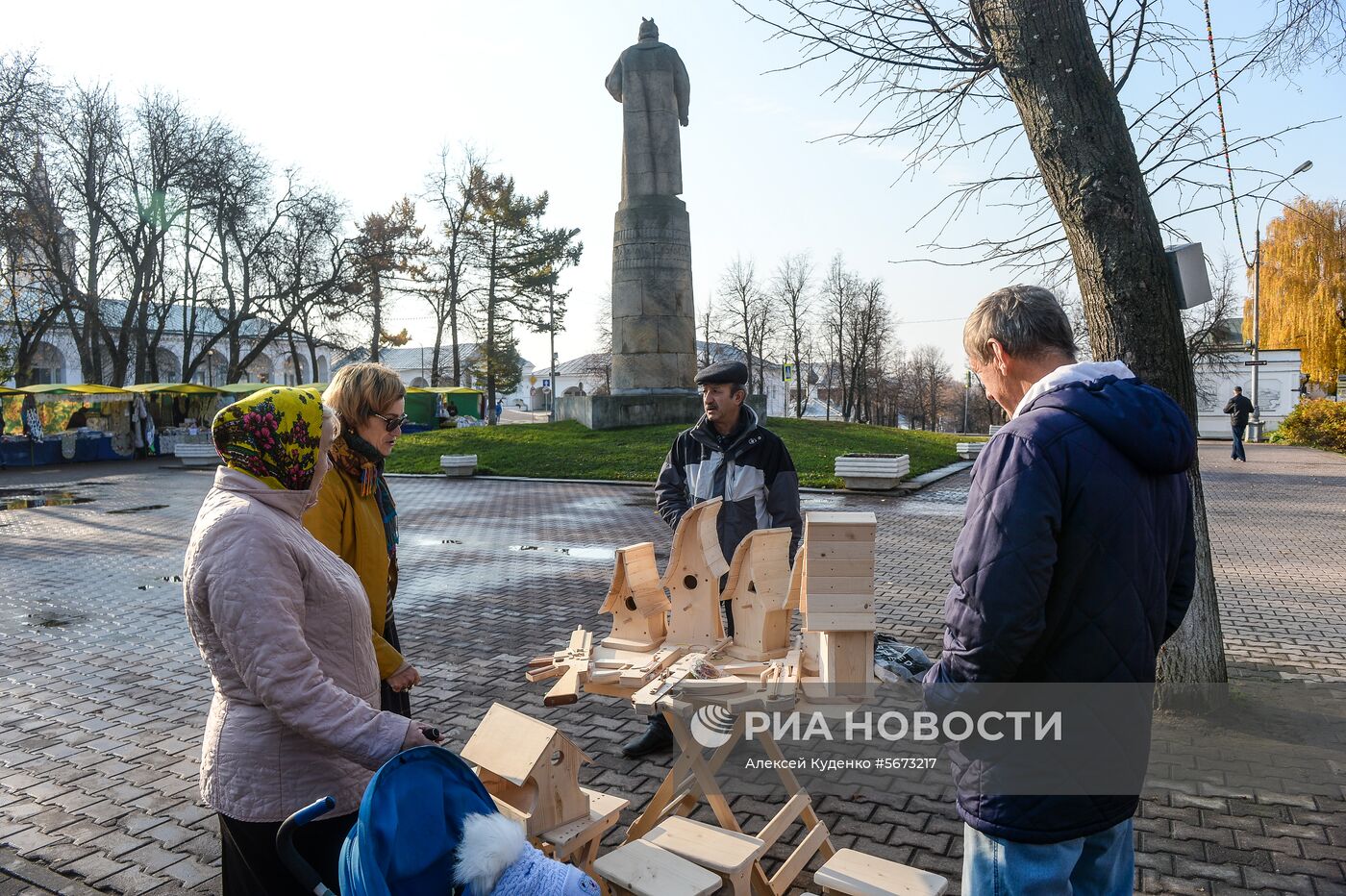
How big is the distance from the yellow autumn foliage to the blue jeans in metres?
48.6

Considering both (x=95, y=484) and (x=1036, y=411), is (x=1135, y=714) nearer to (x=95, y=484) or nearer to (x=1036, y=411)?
(x=1036, y=411)

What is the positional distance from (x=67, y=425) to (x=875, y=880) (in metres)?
34.5

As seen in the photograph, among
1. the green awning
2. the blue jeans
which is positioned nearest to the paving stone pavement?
the blue jeans

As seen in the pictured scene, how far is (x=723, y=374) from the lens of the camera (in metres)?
4.57

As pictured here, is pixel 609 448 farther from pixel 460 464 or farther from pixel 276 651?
pixel 276 651

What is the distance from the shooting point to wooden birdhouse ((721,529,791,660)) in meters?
3.44

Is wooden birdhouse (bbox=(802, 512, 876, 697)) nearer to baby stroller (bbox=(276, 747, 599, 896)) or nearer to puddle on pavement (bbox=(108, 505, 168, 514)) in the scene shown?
baby stroller (bbox=(276, 747, 599, 896))

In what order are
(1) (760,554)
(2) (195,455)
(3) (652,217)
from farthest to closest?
(2) (195,455) → (3) (652,217) → (1) (760,554)

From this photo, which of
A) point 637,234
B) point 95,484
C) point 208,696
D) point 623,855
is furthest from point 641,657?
point 95,484

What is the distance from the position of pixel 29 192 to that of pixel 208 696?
30.6 m

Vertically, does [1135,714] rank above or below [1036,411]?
below

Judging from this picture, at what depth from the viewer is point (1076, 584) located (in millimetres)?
2107

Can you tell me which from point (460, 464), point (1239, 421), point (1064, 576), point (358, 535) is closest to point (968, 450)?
point (1239, 421)

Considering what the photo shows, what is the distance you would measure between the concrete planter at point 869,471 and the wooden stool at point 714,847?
14.7 meters
